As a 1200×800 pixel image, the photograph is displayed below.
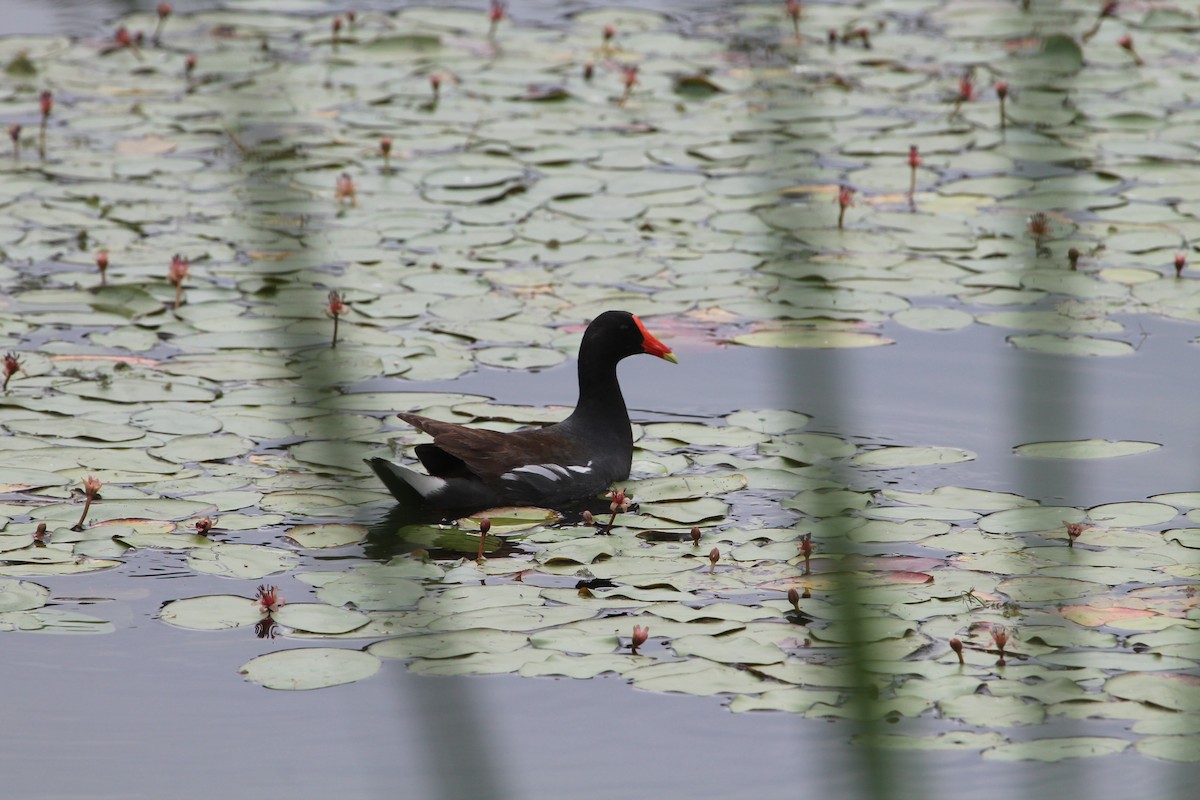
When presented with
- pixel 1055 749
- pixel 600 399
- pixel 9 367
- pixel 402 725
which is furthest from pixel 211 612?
pixel 1055 749

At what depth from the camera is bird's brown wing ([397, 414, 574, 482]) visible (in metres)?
4.77

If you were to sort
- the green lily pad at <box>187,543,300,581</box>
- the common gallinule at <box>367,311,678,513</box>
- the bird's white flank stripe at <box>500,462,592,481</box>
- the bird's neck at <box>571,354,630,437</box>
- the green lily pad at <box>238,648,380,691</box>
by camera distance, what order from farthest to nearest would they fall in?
the bird's neck at <box>571,354,630,437</box>
the bird's white flank stripe at <box>500,462,592,481</box>
the common gallinule at <box>367,311,678,513</box>
the green lily pad at <box>187,543,300,581</box>
the green lily pad at <box>238,648,380,691</box>

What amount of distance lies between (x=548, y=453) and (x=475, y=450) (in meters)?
0.28

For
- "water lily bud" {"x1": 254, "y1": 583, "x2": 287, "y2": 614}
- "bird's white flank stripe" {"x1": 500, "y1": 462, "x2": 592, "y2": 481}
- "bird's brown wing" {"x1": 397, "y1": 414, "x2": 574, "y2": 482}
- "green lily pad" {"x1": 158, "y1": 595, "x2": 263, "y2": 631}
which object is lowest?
"green lily pad" {"x1": 158, "y1": 595, "x2": 263, "y2": 631}

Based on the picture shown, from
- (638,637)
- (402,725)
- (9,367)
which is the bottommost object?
(402,725)

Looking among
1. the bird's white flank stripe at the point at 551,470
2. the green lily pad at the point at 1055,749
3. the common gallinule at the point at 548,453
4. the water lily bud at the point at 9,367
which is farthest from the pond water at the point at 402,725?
the water lily bud at the point at 9,367

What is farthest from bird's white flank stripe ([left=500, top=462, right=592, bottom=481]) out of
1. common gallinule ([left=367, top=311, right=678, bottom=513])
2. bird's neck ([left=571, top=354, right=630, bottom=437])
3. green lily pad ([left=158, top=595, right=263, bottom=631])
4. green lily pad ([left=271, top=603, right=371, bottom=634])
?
green lily pad ([left=158, top=595, right=263, bottom=631])

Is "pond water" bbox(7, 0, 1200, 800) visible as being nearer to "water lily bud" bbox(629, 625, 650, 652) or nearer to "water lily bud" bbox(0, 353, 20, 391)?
"water lily bud" bbox(629, 625, 650, 652)

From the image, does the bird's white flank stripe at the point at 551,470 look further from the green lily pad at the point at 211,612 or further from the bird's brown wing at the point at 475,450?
the green lily pad at the point at 211,612

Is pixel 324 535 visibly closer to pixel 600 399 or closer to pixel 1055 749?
pixel 600 399

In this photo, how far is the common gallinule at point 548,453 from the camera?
4770 mm

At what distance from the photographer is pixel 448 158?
314 inches

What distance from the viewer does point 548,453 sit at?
4.98 meters

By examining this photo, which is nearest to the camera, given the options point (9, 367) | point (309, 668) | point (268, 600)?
point (309, 668)
